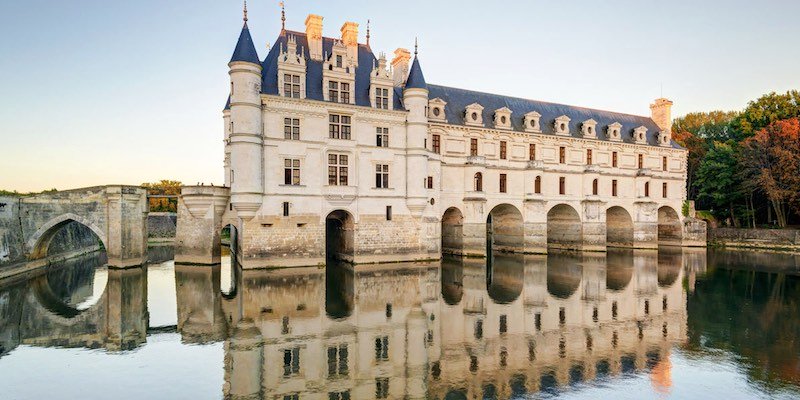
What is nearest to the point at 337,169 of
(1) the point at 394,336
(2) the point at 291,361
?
(1) the point at 394,336

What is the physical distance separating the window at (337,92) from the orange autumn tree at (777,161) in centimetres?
4018

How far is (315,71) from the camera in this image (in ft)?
94.8

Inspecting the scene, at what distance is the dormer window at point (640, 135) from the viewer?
4272 centimetres

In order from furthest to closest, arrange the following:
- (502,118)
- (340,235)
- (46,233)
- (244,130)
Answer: (502,118) → (340,235) → (46,233) → (244,130)

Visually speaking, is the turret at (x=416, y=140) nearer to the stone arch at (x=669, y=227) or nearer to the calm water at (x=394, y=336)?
the calm water at (x=394, y=336)

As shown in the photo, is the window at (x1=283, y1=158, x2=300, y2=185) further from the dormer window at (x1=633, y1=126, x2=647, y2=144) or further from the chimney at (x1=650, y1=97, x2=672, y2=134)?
the chimney at (x1=650, y1=97, x2=672, y2=134)

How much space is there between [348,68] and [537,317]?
64.6 ft

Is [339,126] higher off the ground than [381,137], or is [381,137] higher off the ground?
[339,126]

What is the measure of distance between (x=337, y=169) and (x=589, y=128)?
24.5m

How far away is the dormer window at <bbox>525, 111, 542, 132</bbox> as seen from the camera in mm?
37531

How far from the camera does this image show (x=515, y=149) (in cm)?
3672

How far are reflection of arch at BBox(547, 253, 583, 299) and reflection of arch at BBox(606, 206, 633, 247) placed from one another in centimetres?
952

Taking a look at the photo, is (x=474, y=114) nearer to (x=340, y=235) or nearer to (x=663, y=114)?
(x=340, y=235)

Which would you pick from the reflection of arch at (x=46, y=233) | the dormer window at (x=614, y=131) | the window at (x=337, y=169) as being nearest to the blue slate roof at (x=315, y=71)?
the window at (x=337, y=169)
